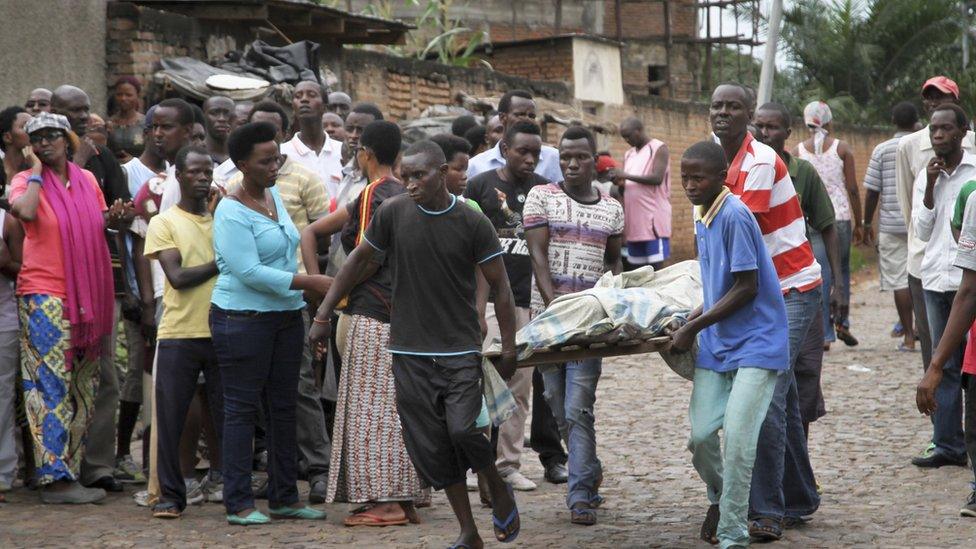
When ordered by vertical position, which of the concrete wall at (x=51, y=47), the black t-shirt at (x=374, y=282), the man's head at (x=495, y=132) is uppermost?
the concrete wall at (x=51, y=47)

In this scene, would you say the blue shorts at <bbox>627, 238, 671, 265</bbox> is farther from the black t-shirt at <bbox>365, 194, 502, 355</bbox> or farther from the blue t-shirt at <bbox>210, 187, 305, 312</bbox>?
the black t-shirt at <bbox>365, 194, 502, 355</bbox>

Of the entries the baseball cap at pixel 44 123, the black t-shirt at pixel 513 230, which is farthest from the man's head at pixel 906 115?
the baseball cap at pixel 44 123

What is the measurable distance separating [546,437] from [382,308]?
172 centimetres

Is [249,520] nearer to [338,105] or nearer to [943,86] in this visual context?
[338,105]

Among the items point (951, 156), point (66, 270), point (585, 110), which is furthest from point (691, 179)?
point (585, 110)

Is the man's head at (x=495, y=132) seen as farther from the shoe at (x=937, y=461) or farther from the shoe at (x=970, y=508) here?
the shoe at (x=970, y=508)

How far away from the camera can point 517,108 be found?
8.87 metres

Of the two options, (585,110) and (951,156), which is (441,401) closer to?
(951,156)

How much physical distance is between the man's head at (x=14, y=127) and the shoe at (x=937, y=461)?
5462 mm

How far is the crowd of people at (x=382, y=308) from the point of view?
20.5 feet

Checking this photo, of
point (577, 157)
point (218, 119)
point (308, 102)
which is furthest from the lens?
point (308, 102)

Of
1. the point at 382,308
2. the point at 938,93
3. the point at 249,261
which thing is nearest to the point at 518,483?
the point at 382,308

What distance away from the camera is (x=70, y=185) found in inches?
304

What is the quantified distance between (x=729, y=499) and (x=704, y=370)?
1.91 feet
